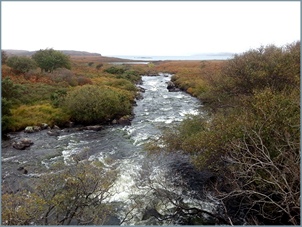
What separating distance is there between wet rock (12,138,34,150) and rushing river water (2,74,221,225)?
0.46 meters

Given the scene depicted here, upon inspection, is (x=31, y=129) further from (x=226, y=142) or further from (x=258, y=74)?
(x=258, y=74)

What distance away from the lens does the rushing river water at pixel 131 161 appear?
14.5 meters

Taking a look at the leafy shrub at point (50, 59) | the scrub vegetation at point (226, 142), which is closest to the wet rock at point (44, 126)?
the scrub vegetation at point (226, 142)

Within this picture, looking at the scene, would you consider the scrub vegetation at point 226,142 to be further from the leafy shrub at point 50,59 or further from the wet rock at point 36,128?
the leafy shrub at point 50,59

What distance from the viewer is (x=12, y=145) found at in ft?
77.8

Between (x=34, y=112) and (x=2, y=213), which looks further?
(x=34, y=112)

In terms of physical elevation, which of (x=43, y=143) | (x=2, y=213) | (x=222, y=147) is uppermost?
(x=222, y=147)

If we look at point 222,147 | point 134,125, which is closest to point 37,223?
point 222,147

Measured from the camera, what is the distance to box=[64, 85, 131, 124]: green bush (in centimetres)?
3067

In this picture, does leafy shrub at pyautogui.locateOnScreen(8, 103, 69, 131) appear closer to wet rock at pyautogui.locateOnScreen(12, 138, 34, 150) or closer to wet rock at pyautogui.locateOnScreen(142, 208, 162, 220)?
wet rock at pyautogui.locateOnScreen(12, 138, 34, 150)

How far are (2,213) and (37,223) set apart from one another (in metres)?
1.67

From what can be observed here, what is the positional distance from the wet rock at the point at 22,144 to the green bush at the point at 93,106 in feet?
24.7

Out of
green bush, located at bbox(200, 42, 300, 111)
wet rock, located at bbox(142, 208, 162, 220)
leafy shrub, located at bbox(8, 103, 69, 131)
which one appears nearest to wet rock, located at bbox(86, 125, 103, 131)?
leafy shrub, located at bbox(8, 103, 69, 131)

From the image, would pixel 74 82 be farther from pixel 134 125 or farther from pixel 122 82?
pixel 134 125
